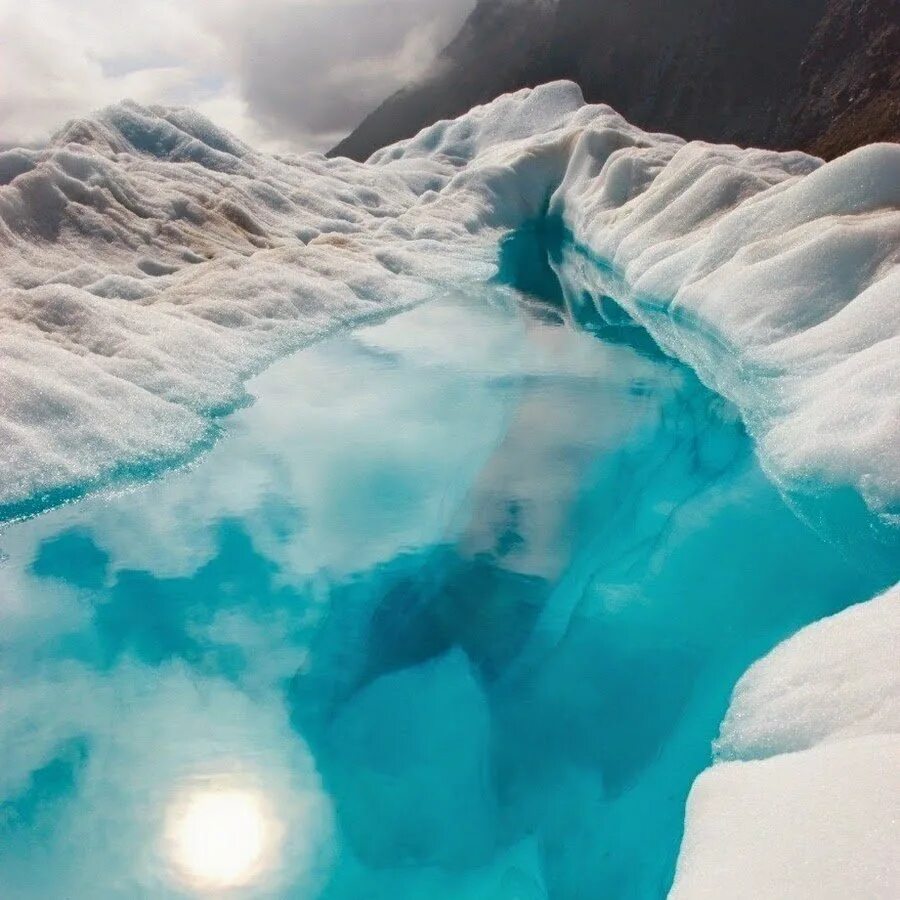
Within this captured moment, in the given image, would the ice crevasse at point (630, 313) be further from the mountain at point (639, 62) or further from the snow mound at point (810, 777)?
the mountain at point (639, 62)

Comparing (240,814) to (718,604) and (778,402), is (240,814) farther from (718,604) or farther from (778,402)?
(778,402)

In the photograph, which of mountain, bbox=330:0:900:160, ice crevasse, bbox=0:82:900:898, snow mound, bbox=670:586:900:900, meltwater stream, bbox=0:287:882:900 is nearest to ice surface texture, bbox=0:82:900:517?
ice crevasse, bbox=0:82:900:898

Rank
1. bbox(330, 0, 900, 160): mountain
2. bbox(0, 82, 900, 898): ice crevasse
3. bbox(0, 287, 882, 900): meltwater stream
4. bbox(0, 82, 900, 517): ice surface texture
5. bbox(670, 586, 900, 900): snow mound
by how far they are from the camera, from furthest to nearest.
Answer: bbox(330, 0, 900, 160): mountain → bbox(0, 82, 900, 517): ice surface texture → bbox(0, 287, 882, 900): meltwater stream → bbox(0, 82, 900, 898): ice crevasse → bbox(670, 586, 900, 900): snow mound

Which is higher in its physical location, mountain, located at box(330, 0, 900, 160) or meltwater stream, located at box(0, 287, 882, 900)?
mountain, located at box(330, 0, 900, 160)

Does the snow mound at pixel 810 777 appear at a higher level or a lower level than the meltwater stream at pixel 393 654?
higher

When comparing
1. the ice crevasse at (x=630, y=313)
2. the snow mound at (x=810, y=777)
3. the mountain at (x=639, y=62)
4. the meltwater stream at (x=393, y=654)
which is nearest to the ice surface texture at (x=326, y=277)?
the ice crevasse at (x=630, y=313)

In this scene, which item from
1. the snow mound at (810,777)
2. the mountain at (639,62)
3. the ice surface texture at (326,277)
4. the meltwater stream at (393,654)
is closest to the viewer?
the snow mound at (810,777)

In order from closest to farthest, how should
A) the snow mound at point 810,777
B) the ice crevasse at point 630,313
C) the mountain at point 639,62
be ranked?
1. the snow mound at point 810,777
2. the ice crevasse at point 630,313
3. the mountain at point 639,62

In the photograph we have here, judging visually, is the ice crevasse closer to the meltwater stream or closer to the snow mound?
the snow mound
